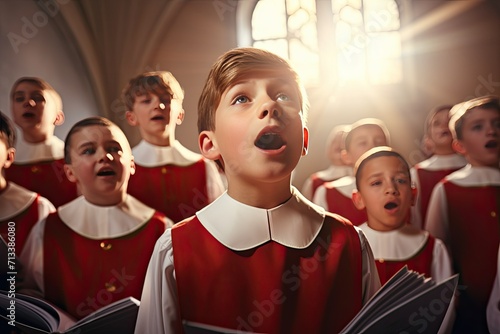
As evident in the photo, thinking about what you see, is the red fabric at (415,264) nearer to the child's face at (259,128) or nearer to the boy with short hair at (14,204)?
the child's face at (259,128)

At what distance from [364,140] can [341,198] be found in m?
0.22

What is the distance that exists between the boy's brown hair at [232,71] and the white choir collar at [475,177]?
0.87 meters

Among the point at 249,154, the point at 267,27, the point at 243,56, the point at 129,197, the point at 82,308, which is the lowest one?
the point at 82,308

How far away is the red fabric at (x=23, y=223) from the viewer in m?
1.74

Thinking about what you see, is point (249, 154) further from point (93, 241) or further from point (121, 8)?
point (121, 8)

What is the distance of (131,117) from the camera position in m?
1.82

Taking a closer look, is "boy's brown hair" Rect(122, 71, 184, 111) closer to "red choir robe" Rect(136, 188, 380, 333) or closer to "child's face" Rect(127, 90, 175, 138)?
"child's face" Rect(127, 90, 175, 138)

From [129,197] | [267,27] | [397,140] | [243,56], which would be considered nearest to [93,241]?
[129,197]

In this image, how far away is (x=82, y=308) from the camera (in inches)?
64.9

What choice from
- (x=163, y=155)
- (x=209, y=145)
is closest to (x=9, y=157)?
(x=163, y=155)

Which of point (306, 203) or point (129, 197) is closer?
point (306, 203)

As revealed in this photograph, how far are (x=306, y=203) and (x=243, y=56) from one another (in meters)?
0.42

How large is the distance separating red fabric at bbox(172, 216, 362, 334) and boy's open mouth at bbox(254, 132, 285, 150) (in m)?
0.26

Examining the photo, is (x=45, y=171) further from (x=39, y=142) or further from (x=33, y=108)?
(x=33, y=108)
